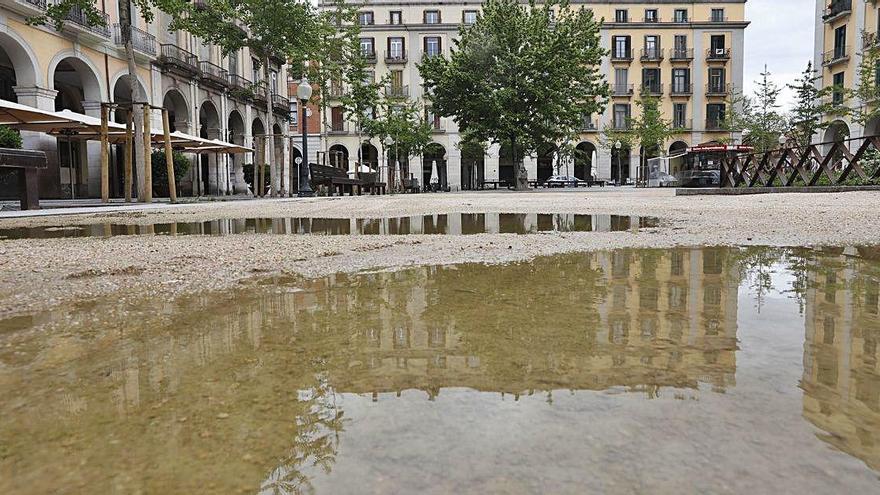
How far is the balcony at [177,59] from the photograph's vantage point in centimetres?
2348

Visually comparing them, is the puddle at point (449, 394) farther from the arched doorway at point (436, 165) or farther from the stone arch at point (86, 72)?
the arched doorway at point (436, 165)

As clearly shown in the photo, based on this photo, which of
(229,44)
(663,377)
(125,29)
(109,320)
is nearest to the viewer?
(663,377)

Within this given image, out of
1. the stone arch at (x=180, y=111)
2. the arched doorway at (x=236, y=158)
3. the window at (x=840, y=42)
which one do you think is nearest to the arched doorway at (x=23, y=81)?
the stone arch at (x=180, y=111)

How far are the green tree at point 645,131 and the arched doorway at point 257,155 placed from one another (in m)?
25.7

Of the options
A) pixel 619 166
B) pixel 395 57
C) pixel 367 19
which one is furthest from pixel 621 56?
pixel 367 19

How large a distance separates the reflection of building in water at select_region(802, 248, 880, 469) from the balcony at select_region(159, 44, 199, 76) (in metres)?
25.0

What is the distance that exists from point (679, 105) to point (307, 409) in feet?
177

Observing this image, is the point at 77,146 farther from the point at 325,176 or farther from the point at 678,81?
the point at 678,81

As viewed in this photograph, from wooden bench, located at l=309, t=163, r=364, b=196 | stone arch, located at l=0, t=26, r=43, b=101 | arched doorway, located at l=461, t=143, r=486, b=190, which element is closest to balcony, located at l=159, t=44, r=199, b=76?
stone arch, located at l=0, t=26, r=43, b=101

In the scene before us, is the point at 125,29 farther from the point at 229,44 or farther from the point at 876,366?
the point at 876,366

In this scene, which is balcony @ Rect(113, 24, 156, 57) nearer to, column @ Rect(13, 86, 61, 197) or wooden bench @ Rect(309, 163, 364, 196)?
column @ Rect(13, 86, 61, 197)

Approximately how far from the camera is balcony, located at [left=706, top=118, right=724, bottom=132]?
49000mm

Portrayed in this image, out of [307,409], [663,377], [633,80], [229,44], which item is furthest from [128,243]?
[633,80]

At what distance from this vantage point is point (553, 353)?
1.72 m
